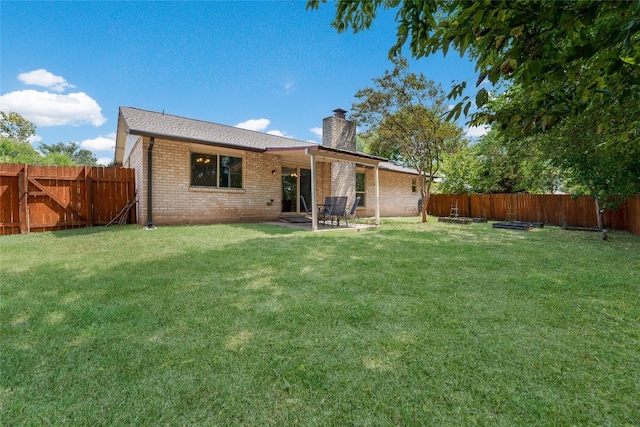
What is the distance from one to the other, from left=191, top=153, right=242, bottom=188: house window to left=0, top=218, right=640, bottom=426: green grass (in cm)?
593

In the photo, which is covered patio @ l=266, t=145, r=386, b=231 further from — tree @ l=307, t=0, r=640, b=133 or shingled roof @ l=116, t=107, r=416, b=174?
tree @ l=307, t=0, r=640, b=133

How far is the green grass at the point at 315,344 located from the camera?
5.10 ft

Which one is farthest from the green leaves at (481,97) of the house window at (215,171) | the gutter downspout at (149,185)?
the house window at (215,171)

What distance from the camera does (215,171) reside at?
1054 cm

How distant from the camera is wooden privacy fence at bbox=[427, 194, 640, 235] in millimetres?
10524

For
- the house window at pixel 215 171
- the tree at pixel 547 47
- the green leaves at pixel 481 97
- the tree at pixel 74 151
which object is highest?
the tree at pixel 74 151

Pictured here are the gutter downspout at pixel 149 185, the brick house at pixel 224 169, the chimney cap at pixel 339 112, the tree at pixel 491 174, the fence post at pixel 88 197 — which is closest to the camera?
the gutter downspout at pixel 149 185

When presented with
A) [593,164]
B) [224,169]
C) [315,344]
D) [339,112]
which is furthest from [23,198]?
[593,164]

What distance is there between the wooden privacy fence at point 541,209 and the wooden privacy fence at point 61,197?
56.3 ft

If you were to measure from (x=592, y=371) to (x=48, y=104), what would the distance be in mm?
106056

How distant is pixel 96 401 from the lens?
1.60 meters

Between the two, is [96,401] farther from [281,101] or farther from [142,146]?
[281,101]

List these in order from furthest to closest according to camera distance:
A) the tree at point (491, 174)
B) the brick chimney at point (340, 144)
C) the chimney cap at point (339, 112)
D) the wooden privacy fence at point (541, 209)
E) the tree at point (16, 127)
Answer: the tree at point (16, 127), the tree at point (491, 174), the chimney cap at point (339, 112), the brick chimney at point (340, 144), the wooden privacy fence at point (541, 209)

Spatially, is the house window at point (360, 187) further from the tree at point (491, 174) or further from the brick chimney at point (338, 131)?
the tree at point (491, 174)
